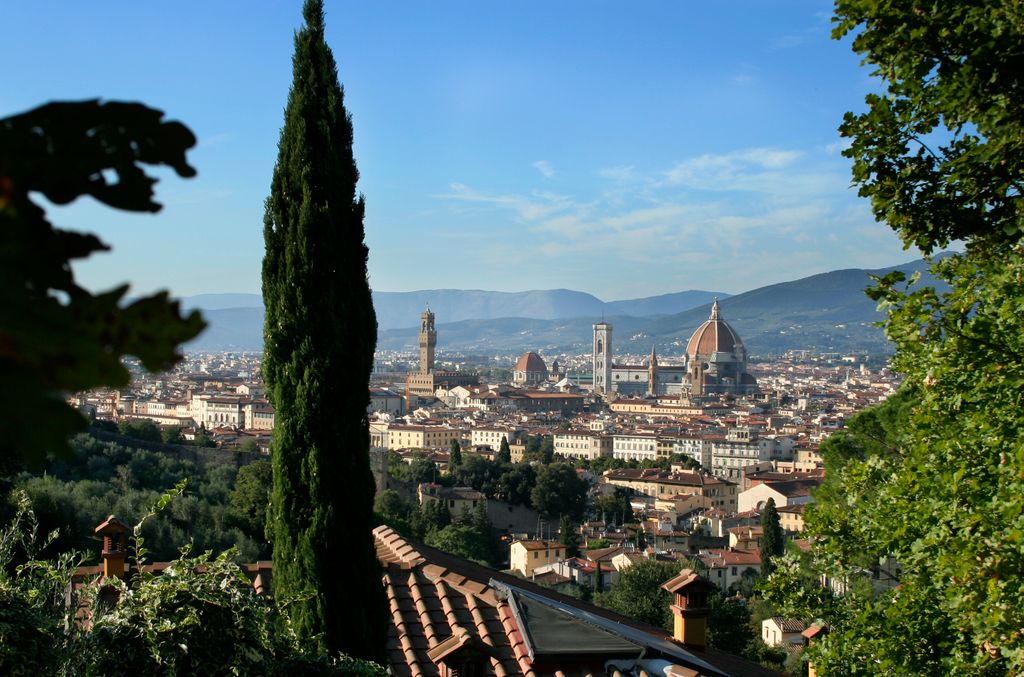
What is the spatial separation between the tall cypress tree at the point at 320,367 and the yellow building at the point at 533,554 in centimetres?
2365

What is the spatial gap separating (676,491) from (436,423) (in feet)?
83.1

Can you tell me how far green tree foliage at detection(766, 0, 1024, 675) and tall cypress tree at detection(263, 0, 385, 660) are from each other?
1934mm

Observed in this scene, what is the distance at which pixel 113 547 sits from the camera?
14.5 ft

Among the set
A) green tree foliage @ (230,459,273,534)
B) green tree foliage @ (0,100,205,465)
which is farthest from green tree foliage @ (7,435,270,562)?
green tree foliage @ (0,100,205,465)

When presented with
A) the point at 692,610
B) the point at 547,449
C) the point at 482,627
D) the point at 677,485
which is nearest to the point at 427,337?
the point at 547,449

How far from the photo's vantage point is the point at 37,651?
2320 mm

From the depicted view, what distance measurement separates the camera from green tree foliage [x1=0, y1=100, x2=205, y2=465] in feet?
1.49

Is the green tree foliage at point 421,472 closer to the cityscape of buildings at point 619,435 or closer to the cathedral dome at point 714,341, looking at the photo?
the cityscape of buildings at point 619,435

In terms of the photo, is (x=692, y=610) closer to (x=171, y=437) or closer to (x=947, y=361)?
(x=947, y=361)

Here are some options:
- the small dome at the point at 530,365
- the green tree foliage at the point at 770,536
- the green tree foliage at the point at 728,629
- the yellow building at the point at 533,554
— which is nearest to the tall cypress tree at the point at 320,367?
the green tree foliage at the point at 728,629

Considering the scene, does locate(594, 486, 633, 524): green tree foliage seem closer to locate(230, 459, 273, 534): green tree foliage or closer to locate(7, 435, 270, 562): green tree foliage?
locate(7, 435, 270, 562): green tree foliage

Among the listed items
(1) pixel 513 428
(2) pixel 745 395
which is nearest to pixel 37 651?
(1) pixel 513 428

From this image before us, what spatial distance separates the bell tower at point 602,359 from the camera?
11894 centimetres

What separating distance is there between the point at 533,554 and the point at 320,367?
24.5 meters
